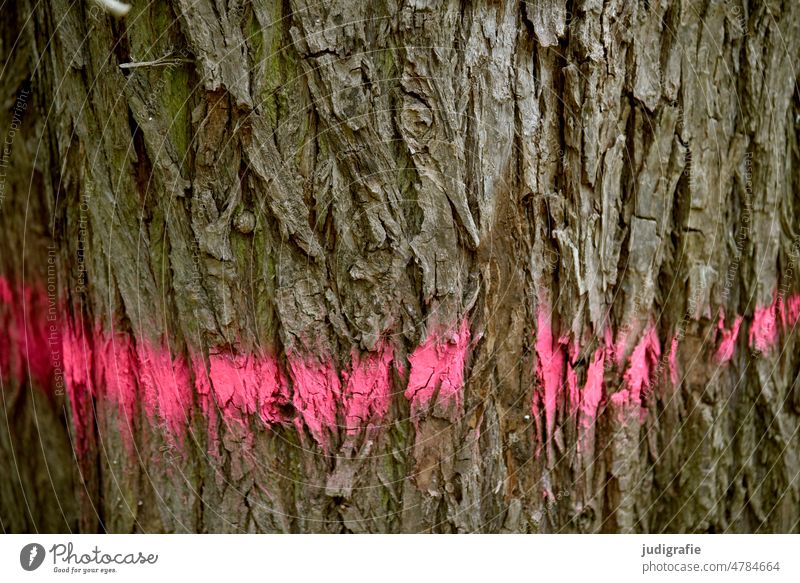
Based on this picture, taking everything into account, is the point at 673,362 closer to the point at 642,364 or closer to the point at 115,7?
the point at 642,364

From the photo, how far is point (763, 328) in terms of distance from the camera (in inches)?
47.3

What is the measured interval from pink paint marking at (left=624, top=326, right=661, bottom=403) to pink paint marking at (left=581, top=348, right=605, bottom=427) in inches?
2.5

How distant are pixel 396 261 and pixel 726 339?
2.45ft

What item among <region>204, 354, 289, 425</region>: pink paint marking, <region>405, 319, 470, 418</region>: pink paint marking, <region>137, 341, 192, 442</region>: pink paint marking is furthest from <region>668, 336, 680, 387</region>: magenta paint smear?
<region>137, 341, 192, 442</region>: pink paint marking

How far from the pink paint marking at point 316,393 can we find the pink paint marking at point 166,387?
0.69 feet

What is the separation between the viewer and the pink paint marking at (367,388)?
3.39 ft

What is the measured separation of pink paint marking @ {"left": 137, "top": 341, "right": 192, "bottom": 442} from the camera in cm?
104

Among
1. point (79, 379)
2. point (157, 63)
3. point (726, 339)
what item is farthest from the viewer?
point (726, 339)

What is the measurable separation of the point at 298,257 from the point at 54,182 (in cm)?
50

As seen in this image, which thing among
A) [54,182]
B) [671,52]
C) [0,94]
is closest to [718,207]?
[671,52]

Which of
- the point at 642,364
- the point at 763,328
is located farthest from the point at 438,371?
the point at 763,328

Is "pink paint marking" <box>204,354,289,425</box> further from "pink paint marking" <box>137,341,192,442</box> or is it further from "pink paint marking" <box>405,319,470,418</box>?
"pink paint marking" <box>405,319,470,418</box>

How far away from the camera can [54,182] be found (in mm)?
1053

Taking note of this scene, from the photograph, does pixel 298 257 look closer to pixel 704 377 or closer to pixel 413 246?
pixel 413 246
